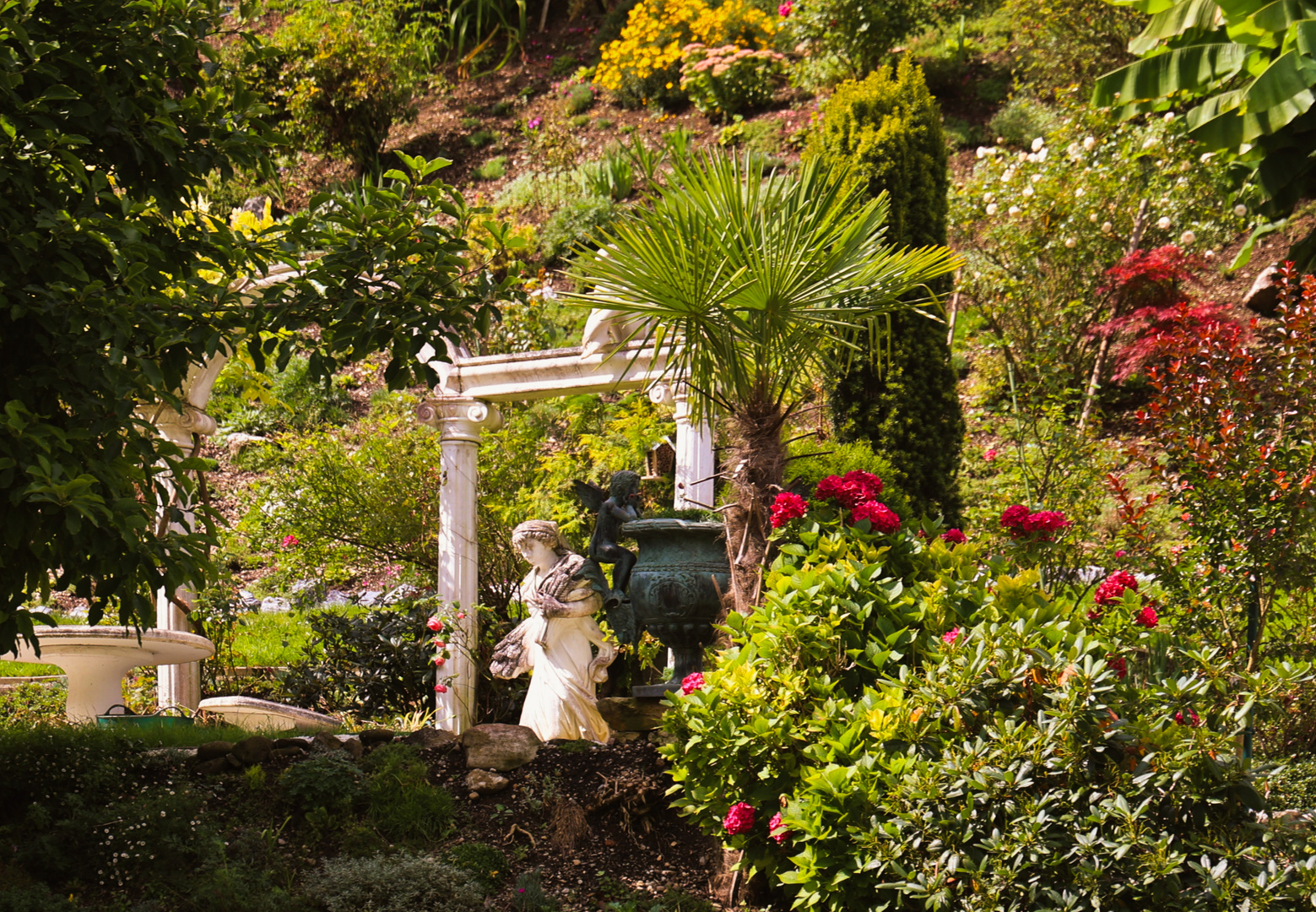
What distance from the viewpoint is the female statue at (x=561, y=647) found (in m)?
5.68

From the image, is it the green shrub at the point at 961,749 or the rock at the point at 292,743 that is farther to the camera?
the rock at the point at 292,743

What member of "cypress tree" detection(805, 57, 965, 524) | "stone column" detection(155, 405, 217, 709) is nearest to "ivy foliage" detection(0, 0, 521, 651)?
"stone column" detection(155, 405, 217, 709)

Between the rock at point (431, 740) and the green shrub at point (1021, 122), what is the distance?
11676mm

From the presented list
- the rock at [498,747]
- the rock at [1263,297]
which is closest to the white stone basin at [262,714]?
the rock at [498,747]

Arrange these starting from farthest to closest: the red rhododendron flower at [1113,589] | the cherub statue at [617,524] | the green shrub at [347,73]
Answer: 1. the green shrub at [347,73]
2. the cherub statue at [617,524]
3. the red rhododendron flower at [1113,589]

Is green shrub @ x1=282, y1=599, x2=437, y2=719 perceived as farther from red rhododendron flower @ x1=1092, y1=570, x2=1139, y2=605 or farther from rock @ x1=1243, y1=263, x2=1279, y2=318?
rock @ x1=1243, y1=263, x2=1279, y2=318

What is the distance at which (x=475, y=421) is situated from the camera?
7.45 m

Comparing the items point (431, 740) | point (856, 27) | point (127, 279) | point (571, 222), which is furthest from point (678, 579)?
point (856, 27)

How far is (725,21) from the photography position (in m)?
17.4

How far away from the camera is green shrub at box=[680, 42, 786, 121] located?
1652 centimetres

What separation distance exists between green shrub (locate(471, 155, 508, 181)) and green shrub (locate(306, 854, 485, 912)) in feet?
49.5

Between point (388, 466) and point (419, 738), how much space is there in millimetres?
4213

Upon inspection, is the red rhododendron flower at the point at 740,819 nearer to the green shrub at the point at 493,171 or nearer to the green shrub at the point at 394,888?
the green shrub at the point at 394,888

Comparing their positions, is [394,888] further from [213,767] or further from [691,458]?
[691,458]
